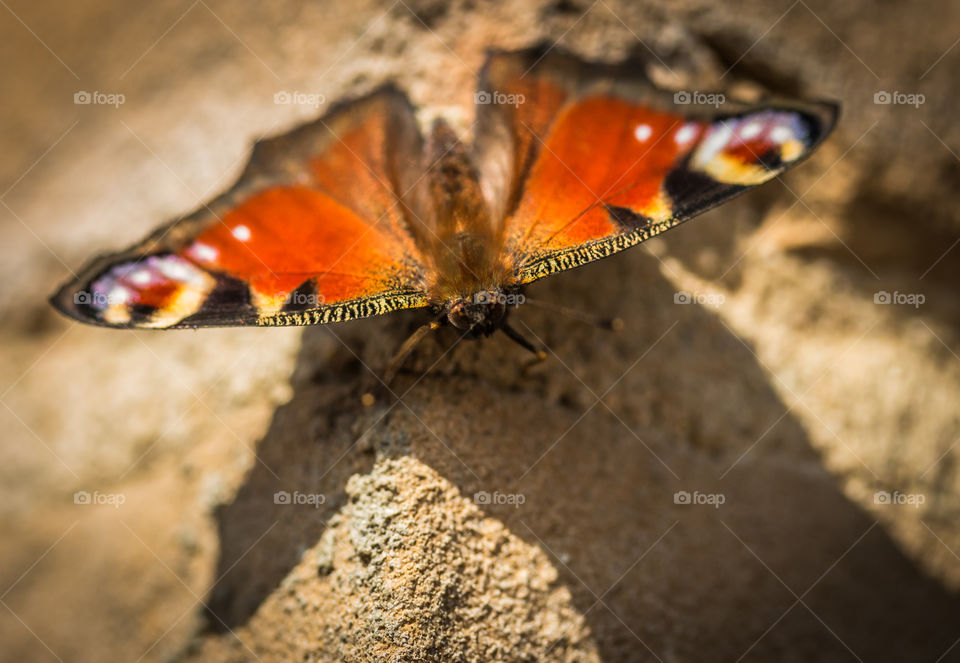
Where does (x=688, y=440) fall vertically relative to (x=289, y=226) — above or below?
above

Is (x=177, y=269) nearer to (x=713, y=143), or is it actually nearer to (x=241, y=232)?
(x=241, y=232)

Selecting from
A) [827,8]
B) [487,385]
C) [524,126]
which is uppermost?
[827,8]

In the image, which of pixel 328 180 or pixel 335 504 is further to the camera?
pixel 328 180

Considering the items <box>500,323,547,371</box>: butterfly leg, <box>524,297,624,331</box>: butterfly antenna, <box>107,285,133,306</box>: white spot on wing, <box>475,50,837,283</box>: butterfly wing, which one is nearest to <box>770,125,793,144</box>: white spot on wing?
<box>475,50,837,283</box>: butterfly wing

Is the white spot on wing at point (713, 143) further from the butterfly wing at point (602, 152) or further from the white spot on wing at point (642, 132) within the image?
the white spot on wing at point (642, 132)

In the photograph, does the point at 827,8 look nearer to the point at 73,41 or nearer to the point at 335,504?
the point at 335,504

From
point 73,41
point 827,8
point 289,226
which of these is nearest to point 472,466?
point 289,226

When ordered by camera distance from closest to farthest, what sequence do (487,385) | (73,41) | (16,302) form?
(487,385), (16,302), (73,41)

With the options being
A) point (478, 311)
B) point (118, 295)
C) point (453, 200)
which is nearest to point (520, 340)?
point (478, 311)
